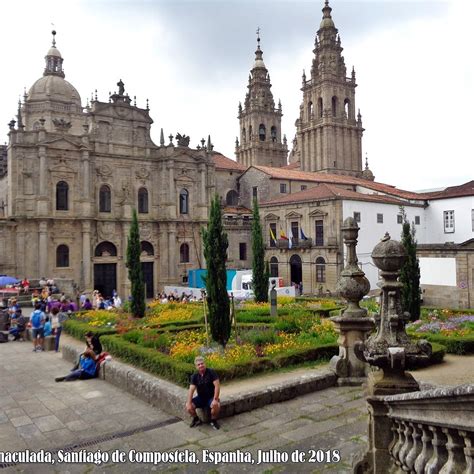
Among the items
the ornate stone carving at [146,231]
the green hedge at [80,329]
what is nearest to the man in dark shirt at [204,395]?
the green hedge at [80,329]

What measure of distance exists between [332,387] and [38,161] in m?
31.2

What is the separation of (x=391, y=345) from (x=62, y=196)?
34.5 meters

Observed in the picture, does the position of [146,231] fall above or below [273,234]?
above

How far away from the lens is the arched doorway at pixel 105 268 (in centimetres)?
3609

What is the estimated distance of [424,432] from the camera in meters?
3.56

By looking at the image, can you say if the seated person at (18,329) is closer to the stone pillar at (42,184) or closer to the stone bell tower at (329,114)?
the stone pillar at (42,184)

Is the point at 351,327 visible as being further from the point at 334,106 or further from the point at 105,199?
the point at 334,106

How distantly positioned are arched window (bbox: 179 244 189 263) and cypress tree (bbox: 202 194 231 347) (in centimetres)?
2669

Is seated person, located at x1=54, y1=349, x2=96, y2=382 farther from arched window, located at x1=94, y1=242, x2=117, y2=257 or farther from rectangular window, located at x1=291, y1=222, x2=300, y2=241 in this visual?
rectangular window, located at x1=291, y1=222, x2=300, y2=241

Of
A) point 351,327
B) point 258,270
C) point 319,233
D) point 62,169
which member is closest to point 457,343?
point 351,327

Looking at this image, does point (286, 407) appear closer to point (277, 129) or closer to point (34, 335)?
point (34, 335)

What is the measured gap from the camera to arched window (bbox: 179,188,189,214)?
40562 mm

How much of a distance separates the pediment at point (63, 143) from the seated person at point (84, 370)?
1066 inches

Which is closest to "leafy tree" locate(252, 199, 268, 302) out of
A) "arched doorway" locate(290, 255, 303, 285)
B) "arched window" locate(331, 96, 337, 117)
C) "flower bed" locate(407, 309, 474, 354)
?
"flower bed" locate(407, 309, 474, 354)
